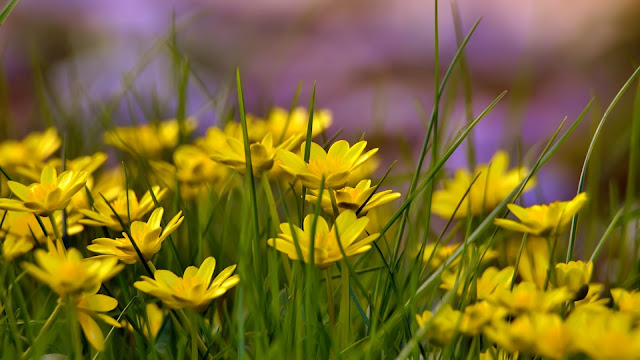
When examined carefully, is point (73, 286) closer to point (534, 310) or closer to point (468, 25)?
point (534, 310)

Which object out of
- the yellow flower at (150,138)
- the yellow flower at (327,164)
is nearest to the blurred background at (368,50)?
the yellow flower at (150,138)

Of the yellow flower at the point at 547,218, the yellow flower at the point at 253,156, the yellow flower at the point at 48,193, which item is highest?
the yellow flower at the point at 253,156

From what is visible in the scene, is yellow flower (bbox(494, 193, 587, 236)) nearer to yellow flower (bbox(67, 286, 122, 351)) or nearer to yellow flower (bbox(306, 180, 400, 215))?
yellow flower (bbox(306, 180, 400, 215))

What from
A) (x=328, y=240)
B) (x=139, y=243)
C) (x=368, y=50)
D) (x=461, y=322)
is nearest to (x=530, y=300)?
(x=461, y=322)

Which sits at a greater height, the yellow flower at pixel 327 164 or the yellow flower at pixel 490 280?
the yellow flower at pixel 327 164

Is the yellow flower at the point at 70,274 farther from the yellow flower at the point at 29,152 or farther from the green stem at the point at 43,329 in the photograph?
the yellow flower at the point at 29,152

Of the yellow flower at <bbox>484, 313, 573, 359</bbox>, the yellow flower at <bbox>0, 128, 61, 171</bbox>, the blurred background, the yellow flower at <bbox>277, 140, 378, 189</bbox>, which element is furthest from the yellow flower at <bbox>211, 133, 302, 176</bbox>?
the blurred background

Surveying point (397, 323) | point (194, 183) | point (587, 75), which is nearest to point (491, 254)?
point (397, 323)
